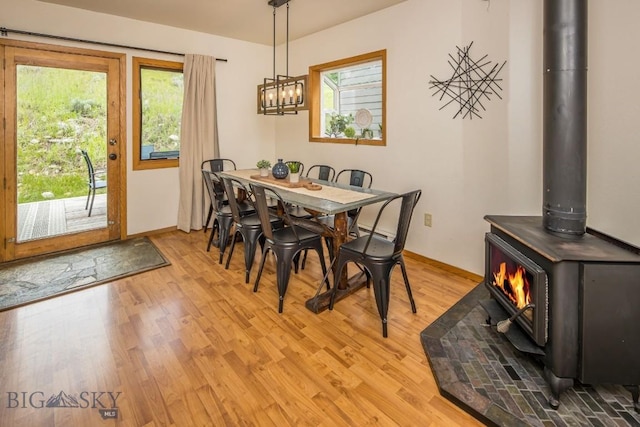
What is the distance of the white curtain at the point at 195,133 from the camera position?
4469 mm

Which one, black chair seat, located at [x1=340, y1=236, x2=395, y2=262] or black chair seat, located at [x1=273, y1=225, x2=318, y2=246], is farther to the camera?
black chair seat, located at [x1=273, y1=225, x2=318, y2=246]

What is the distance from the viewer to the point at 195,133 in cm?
457

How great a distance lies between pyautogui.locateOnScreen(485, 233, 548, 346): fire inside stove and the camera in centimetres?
163

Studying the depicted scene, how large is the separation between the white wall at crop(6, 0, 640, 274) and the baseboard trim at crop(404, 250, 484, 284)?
0.19 feet

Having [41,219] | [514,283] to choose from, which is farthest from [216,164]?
[514,283]

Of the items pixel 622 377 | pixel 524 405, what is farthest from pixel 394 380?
pixel 622 377

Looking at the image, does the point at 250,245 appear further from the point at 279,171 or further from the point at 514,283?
the point at 514,283

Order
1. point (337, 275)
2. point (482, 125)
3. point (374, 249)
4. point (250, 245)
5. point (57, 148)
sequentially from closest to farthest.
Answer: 1. point (374, 249)
2. point (337, 275)
3. point (482, 125)
4. point (250, 245)
5. point (57, 148)

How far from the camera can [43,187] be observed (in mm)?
3691

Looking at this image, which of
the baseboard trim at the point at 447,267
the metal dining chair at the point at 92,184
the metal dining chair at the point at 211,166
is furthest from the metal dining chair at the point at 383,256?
the metal dining chair at the point at 92,184

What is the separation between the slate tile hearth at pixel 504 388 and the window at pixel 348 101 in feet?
7.66

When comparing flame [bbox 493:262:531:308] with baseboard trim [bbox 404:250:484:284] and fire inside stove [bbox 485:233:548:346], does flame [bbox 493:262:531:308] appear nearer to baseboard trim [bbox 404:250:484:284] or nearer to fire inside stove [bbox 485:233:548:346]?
fire inside stove [bbox 485:233:548:346]

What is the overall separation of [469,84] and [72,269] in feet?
13.5

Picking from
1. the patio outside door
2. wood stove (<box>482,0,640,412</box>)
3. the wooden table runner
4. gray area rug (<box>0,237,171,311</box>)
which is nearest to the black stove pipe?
wood stove (<box>482,0,640,412</box>)
